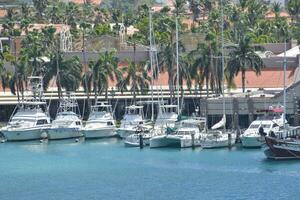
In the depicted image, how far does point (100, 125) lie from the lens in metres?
145

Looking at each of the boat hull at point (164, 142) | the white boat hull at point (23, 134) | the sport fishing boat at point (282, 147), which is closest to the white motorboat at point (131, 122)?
Result: the boat hull at point (164, 142)

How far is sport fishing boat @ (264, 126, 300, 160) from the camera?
118 meters

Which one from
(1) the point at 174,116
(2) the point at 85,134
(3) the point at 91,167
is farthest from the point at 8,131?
(3) the point at 91,167

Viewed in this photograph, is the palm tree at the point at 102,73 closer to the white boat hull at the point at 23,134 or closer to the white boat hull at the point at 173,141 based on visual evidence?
the white boat hull at the point at 23,134

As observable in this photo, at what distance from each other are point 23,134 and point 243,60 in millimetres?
23851

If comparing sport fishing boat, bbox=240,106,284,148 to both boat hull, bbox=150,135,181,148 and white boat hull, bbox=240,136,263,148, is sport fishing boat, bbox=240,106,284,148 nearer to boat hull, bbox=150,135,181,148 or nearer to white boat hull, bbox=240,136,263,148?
white boat hull, bbox=240,136,263,148

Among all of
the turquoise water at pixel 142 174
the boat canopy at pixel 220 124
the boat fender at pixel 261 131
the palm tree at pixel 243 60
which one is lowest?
the turquoise water at pixel 142 174

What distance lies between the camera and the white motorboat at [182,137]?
130750 millimetres

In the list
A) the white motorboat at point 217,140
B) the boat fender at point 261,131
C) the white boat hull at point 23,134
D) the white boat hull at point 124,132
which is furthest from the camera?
the white boat hull at point 23,134

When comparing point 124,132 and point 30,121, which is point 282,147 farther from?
point 30,121

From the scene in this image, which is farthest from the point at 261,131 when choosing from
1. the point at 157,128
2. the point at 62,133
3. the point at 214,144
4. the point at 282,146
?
the point at 62,133

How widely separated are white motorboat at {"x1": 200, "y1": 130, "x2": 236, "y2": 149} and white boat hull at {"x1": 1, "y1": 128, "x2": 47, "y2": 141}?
22.7 m

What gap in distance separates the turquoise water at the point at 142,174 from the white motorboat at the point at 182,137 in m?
1.39

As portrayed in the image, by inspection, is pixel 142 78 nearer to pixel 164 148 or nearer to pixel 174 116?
pixel 174 116
